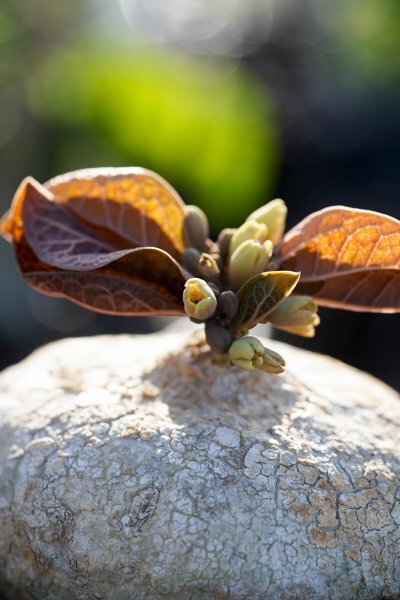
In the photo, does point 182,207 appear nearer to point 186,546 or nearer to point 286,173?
point 186,546

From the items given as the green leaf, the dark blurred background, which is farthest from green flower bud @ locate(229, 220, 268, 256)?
the dark blurred background

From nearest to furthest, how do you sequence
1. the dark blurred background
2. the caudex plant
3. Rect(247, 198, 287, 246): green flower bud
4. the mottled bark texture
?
the mottled bark texture → the caudex plant → Rect(247, 198, 287, 246): green flower bud → the dark blurred background

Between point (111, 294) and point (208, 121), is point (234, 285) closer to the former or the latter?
point (111, 294)

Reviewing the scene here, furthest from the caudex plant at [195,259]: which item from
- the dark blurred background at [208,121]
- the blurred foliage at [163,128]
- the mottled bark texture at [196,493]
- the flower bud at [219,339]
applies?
the blurred foliage at [163,128]

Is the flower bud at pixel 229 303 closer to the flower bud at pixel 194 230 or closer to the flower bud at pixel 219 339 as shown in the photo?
the flower bud at pixel 219 339

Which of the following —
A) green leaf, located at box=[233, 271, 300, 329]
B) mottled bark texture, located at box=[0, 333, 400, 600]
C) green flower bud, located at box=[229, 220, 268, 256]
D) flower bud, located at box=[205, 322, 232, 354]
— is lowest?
mottled bark texture, located at box=[0, 333, 400, 600]

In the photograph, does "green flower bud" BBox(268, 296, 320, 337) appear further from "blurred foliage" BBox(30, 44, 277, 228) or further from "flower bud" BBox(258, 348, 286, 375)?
"blurred foliage" BBox(30, 44, 277, 228)

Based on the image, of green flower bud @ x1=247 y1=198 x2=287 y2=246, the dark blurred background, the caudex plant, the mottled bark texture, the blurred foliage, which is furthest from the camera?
the blurred foliage
